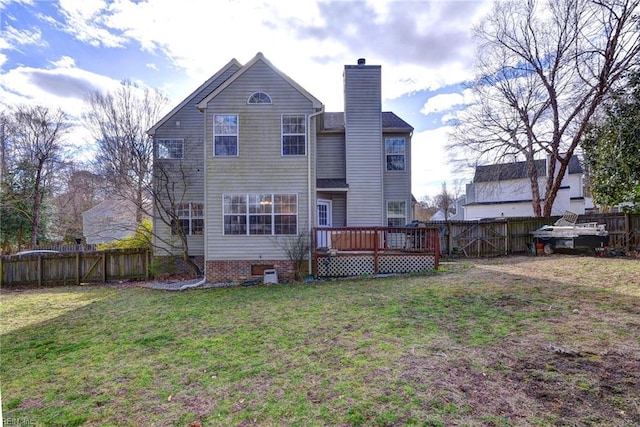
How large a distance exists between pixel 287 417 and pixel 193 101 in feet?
45.9

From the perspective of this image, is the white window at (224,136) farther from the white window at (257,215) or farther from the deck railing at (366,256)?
the deck railing at (366,256)

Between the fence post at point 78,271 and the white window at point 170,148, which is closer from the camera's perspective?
the fence post at point 78,271

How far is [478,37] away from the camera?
1973 centimetres

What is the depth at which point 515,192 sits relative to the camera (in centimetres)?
2972

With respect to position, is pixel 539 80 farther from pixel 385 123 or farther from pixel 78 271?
pixel 78 271

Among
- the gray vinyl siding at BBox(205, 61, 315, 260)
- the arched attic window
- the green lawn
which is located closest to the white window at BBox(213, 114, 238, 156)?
the gray vinyl siding at BBox(205, 61, 315, 260)

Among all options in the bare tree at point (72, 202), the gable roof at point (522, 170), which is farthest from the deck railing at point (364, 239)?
the gable roof at point (522, 170)

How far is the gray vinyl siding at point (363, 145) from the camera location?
46.3 feet

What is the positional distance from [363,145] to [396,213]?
11.8 ft

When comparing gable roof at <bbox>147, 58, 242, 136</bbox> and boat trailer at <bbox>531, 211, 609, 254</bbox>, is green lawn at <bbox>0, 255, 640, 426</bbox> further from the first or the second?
gable roof at <bbox>147, 58, 242, 136</bbox>

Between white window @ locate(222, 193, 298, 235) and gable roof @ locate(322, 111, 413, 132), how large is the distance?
5143mm

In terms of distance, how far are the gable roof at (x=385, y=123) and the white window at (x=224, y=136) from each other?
15.3ft

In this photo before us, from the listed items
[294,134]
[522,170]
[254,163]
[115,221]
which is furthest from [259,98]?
[522,170]

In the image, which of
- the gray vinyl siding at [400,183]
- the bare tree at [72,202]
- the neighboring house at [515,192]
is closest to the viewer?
the gray vinyl siding at [400,183]
